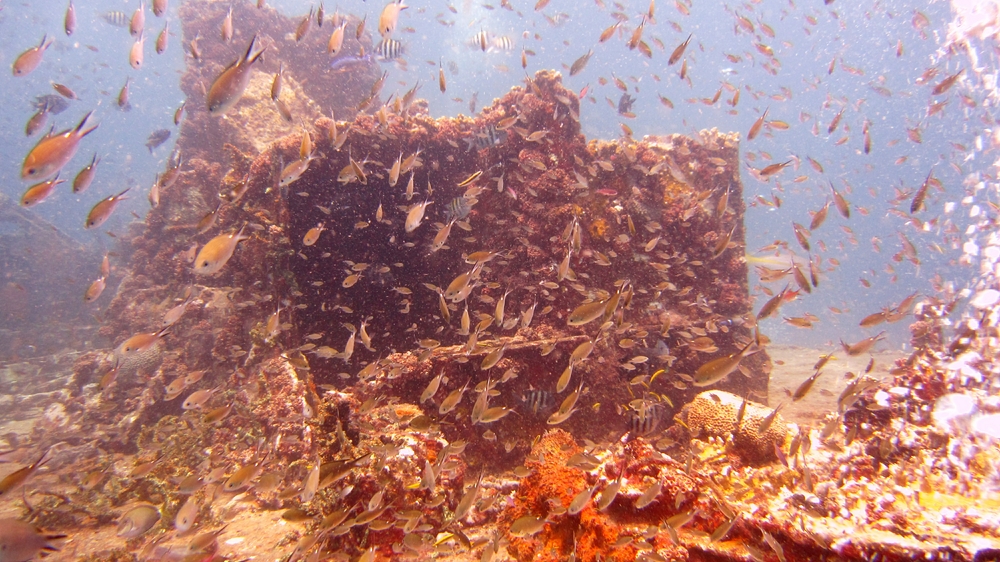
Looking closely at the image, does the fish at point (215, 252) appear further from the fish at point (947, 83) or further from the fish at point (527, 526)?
the fish at point (947, 83)

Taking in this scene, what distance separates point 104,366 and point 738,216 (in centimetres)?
1683

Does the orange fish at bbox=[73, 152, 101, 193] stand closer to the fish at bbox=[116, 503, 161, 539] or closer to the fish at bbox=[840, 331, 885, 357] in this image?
the fish at bbox=[116, 503, 161, 539]

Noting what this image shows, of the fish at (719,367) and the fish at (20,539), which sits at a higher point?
the fish at (719,367)

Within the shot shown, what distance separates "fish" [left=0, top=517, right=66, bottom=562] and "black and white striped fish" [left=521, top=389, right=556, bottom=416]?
4350 millimetres

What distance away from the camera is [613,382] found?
6.57 m

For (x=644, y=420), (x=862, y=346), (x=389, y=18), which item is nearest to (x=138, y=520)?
(x=644, y=420)

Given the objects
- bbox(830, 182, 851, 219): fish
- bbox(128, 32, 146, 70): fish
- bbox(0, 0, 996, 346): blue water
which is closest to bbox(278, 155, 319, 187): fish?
bbox(128, 32, 146, 70): fish

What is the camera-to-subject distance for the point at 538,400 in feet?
18.2

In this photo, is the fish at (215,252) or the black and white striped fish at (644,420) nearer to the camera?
the fish at (215,252)

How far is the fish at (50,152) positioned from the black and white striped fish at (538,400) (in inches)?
206

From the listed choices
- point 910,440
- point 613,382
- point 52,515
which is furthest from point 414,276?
point 910,440

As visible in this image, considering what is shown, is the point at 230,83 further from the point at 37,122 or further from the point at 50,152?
the point at 37,122

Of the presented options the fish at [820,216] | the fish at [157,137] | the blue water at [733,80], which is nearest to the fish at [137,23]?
the fish at [157,137]

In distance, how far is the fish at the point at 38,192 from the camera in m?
4.14
